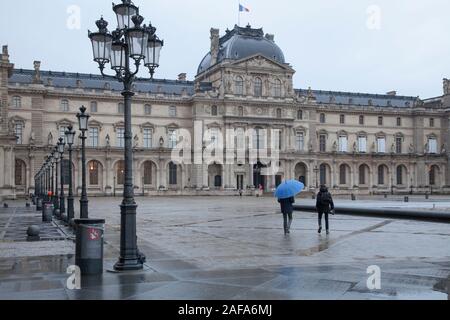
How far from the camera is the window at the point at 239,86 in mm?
80938

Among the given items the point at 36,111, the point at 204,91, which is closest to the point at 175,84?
the point at 204,91

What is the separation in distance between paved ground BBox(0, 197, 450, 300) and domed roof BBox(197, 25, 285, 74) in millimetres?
63054

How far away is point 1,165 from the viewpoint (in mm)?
58094

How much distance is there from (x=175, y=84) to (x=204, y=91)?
6.35 m

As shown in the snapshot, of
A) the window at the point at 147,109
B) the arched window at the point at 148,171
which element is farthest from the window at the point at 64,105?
the arched window at the point at 148,171

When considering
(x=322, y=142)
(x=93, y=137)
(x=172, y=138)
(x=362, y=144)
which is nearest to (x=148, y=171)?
(x=172, y=138)

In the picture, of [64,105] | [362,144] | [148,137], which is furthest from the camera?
[362,144]

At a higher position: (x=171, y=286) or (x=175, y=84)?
(x=175, y=84)

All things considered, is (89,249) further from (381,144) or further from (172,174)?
(381,144)

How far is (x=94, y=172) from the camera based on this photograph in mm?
77250

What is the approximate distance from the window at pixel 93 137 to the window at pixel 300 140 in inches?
1115

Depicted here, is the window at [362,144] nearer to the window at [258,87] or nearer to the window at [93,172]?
the window at [258,87]

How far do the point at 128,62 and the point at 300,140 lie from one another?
7523 cm

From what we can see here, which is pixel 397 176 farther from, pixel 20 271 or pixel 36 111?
pixel 20 271
